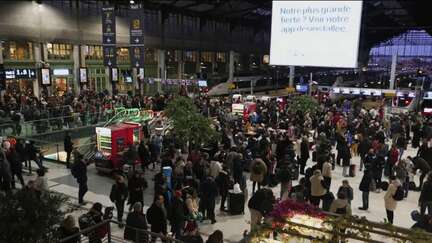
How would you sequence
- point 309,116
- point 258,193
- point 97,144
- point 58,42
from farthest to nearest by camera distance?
1. point 58,42
2. point 309,116
3. point 97,144
4. point 258,193

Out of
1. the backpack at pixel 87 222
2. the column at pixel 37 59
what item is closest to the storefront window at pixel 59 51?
the column at pixel 37 59

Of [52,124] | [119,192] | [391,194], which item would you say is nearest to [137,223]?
[119,192]

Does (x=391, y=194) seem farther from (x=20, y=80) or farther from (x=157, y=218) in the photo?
(x=20, y=80)

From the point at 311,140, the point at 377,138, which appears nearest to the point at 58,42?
the point at 311,140

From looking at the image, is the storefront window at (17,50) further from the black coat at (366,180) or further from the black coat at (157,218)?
the black coat at (366,180)

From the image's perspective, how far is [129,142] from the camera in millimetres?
14648

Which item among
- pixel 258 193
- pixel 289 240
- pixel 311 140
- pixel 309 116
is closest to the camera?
pixel 289 240

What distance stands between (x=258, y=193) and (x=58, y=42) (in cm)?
2780

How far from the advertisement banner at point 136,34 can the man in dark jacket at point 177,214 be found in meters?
16.3

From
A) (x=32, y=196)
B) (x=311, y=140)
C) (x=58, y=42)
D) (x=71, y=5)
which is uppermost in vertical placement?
(x=71, y=5)

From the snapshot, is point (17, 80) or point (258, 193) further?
point (17, 80)

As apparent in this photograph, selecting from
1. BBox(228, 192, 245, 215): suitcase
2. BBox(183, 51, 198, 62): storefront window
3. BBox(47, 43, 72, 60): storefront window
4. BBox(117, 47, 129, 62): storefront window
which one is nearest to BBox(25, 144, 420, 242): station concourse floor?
BBox(228, 192, 245, 215): suitcase

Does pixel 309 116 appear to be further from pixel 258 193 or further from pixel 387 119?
pixel 258 193

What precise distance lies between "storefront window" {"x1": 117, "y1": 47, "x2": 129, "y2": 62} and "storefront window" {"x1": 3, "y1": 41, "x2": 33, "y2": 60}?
9.92 m
